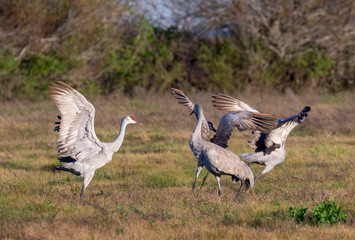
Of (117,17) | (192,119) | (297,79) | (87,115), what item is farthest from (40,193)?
(297,79)

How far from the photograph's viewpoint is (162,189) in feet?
28.8

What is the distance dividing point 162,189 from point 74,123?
1675 mm

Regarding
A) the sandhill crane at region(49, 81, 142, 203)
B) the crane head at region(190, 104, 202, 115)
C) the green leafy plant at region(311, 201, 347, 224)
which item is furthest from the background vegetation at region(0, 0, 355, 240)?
the crane head at region(190, 104, 202, 115)

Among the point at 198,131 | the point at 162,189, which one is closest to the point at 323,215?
the point at 198,131

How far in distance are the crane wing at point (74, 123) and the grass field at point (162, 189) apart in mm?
618

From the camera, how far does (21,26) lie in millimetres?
23594

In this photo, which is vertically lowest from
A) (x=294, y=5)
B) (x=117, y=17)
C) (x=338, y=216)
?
(x=338, y=216)

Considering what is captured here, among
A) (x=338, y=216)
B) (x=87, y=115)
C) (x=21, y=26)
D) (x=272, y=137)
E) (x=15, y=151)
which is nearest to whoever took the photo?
(x=338, y=216)

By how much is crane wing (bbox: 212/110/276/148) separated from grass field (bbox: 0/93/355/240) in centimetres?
77

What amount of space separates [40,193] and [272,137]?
3.50 m

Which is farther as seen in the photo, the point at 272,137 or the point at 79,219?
the point at 272,137

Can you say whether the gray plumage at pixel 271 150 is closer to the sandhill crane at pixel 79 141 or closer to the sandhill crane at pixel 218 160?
the sandhill crane at pixel 218 160

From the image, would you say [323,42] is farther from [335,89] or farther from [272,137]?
[272,137]

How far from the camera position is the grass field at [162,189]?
6145 millimetres
